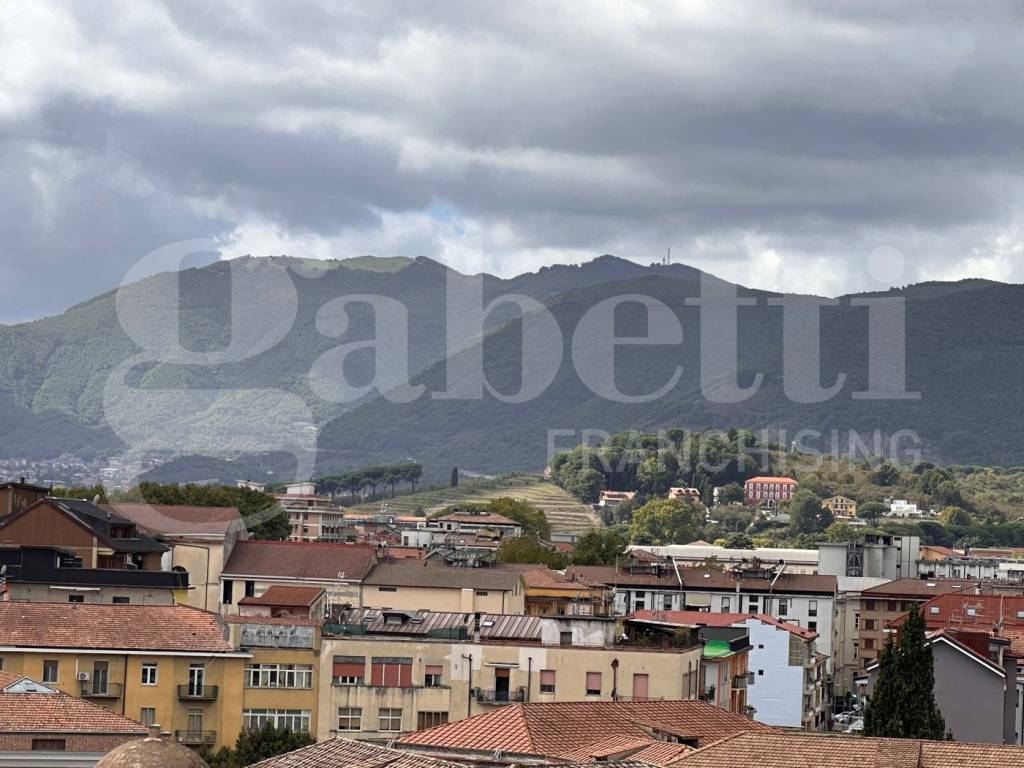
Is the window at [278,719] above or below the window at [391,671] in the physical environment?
below

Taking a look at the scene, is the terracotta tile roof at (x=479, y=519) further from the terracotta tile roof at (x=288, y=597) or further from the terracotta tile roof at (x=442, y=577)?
the terracotta tile roof at (x=288, y=597)

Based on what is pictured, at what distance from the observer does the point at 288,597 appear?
74.5m

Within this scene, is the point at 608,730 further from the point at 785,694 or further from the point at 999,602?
the point at 999,602

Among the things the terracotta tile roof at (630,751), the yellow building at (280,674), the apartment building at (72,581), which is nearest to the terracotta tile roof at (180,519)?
the apartment building at (72,581)

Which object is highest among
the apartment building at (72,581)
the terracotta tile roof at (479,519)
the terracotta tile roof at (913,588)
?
the terracotta tile roof at (479,519)

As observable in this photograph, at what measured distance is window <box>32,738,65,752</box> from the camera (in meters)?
37.9

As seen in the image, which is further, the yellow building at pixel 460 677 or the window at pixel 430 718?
the yellow building at pixel 460 677

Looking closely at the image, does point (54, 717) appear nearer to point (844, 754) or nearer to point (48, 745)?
point (48, 745)

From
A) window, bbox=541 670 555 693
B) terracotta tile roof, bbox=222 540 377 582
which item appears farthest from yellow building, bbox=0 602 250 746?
terracotta tile roof, bbox=222 540 377 582

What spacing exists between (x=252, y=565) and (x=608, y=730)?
1992 inches

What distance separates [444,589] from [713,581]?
30633mm

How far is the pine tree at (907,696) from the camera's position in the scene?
5547 centimetres

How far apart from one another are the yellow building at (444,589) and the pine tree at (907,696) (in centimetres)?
2071

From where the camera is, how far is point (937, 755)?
32.8 m
